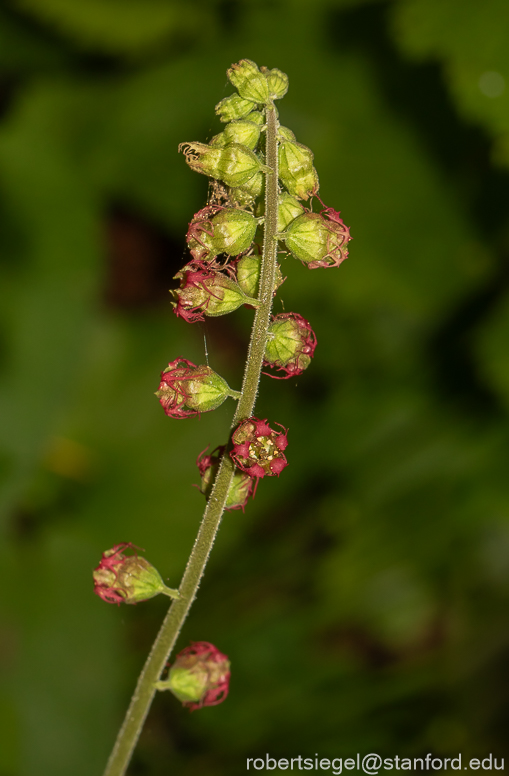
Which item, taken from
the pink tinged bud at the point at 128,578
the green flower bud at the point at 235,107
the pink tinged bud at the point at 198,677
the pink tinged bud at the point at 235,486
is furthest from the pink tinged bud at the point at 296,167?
the pink tinged bud at the point at 198,677

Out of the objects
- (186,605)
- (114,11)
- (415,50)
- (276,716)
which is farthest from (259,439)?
(114,11)

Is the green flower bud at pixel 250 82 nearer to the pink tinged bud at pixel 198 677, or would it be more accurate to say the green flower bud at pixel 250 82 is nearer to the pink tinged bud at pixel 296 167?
the pink tinged bud at pixel 296 167

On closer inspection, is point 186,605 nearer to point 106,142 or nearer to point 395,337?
point 395,337

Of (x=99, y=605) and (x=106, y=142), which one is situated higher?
(x=106, y=142)

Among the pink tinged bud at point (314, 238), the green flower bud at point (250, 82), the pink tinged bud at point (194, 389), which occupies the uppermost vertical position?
the green flower bud at point (250, 82)

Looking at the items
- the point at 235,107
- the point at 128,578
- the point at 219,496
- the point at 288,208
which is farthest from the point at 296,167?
the point at 128,578

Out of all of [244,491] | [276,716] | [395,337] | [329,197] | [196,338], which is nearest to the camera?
[244,491]
